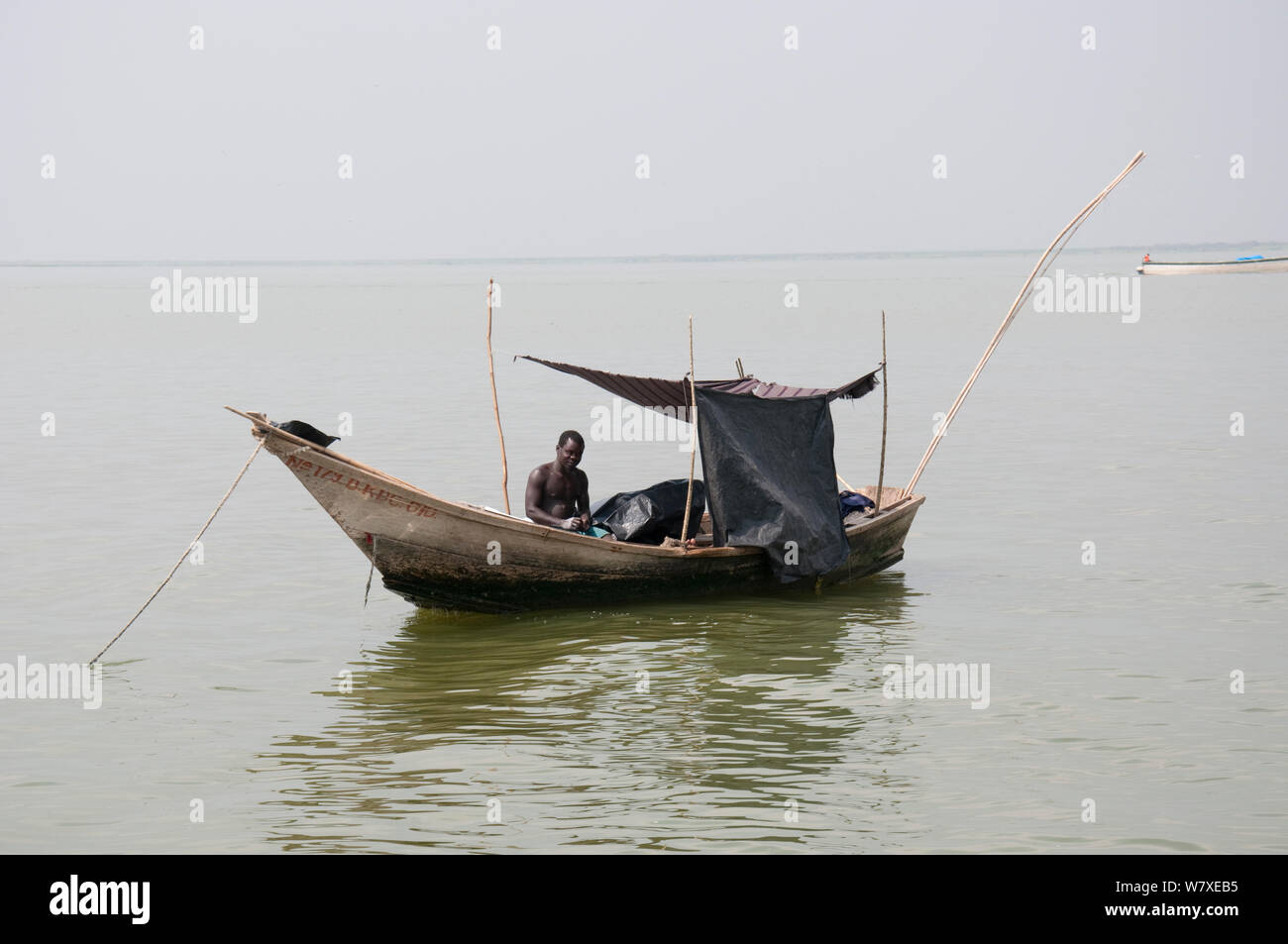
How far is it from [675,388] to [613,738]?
145 inches

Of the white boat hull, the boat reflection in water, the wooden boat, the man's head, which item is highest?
the white boat hull

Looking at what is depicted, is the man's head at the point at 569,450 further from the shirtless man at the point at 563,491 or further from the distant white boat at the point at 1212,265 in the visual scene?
the distant white boat at the point at 1212,265

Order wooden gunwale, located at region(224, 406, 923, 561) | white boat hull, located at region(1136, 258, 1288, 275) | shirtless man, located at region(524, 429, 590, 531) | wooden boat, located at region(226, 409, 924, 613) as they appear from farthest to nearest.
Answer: white boat hull, located at region(1136, 258, 1288, 275) < shirtless man, located at region(524, 429, 590, 531) < wooden boat, located at region(226, 409, 924, 613) < wooden gunwale, located at region(224, 406, 923, 561)

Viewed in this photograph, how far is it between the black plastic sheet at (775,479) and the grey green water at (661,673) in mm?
482

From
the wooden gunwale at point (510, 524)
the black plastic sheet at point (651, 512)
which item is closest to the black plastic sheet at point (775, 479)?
the wooden gunwale at point (510, 524)

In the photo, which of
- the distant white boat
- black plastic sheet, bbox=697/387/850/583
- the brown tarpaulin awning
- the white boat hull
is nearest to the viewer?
black plastic sheet, bbox=697/387/850/583

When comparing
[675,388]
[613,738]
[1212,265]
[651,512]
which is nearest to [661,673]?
[613,738]

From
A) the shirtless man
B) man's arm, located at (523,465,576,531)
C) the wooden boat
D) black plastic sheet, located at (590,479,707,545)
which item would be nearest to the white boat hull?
black plastic sheet, located at (590,479,707,545)

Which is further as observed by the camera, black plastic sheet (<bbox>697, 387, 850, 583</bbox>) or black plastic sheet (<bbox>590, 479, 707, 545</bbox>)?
black plastic sheet (<bbox>590, 479, 707, 545</bbox>)

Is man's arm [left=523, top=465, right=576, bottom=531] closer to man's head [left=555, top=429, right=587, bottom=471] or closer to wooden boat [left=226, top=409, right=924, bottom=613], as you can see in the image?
man's head [left=555, top=429, right=587, bottom=471]

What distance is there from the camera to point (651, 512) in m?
10.8

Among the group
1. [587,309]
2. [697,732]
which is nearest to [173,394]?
[697,732]

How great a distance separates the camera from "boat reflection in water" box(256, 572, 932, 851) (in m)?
6.49

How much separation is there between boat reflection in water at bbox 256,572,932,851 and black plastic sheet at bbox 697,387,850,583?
1.62 ft
